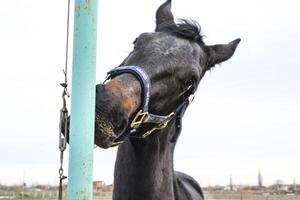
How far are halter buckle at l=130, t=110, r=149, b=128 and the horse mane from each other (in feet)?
3.48

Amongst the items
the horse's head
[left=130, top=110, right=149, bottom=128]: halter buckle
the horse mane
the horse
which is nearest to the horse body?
the horse

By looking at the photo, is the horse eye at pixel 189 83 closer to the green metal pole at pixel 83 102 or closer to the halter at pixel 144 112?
the halter at pixel 144 112

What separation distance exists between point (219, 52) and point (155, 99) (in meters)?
1.41

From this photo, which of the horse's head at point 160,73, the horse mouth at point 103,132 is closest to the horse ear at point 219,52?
the horse's head at point 160,73

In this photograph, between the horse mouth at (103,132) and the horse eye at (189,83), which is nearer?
the horse mouth at (103,132)

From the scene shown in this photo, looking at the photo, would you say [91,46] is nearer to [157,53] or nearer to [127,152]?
[157,53]

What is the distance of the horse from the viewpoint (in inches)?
141

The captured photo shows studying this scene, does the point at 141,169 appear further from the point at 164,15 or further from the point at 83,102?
the point at 83,102

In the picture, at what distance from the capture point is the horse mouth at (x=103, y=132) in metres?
3.06

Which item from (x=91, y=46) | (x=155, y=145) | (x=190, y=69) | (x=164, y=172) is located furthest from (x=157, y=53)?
(x=91, y=46)

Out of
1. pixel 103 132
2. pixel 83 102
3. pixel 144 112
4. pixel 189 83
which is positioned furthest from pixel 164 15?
pixel 83 102

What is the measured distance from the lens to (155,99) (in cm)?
396

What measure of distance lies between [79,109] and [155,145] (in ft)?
6.59

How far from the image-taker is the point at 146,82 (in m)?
3.68
